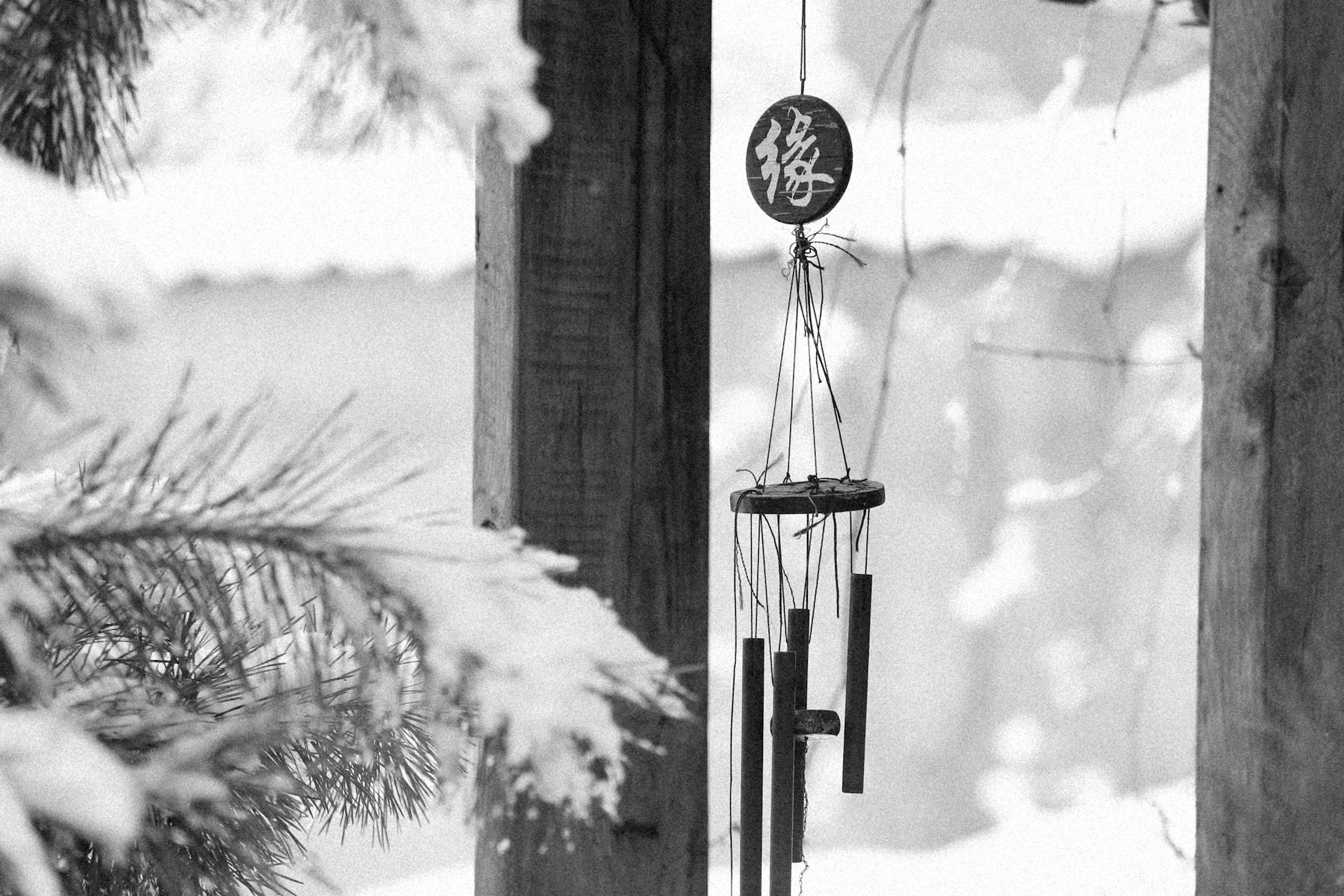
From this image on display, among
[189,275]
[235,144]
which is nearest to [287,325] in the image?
[189,275]

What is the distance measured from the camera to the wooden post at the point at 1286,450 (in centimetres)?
97

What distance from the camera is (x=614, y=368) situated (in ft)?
2.93

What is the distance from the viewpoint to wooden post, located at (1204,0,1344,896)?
3.19 feet

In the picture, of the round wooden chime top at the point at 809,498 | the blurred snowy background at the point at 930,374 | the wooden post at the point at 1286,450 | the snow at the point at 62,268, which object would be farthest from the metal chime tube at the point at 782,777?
the blurred snowy background at the point at 930,374

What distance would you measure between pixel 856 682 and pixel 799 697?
62 mm

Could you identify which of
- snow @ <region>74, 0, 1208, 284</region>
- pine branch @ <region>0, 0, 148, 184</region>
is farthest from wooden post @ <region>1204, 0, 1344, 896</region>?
snow @ <region>74, 0, 1208, 284</region>

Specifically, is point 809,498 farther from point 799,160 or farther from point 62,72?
point 62,72

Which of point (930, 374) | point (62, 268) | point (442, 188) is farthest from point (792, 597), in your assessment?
point (930, 374)

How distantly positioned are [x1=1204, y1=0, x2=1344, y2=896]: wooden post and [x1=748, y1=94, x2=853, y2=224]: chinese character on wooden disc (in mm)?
285

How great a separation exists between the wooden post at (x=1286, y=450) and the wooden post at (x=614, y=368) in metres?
0.39

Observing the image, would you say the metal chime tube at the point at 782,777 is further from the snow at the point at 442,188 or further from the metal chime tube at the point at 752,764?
the snow at the point at 442,188

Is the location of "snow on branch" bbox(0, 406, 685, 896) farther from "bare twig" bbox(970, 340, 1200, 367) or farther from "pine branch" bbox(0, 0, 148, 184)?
"bare twig" bbox(970, 340, 1200, 367)

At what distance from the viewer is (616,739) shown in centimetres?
49

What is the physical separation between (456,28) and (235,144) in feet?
11.5
